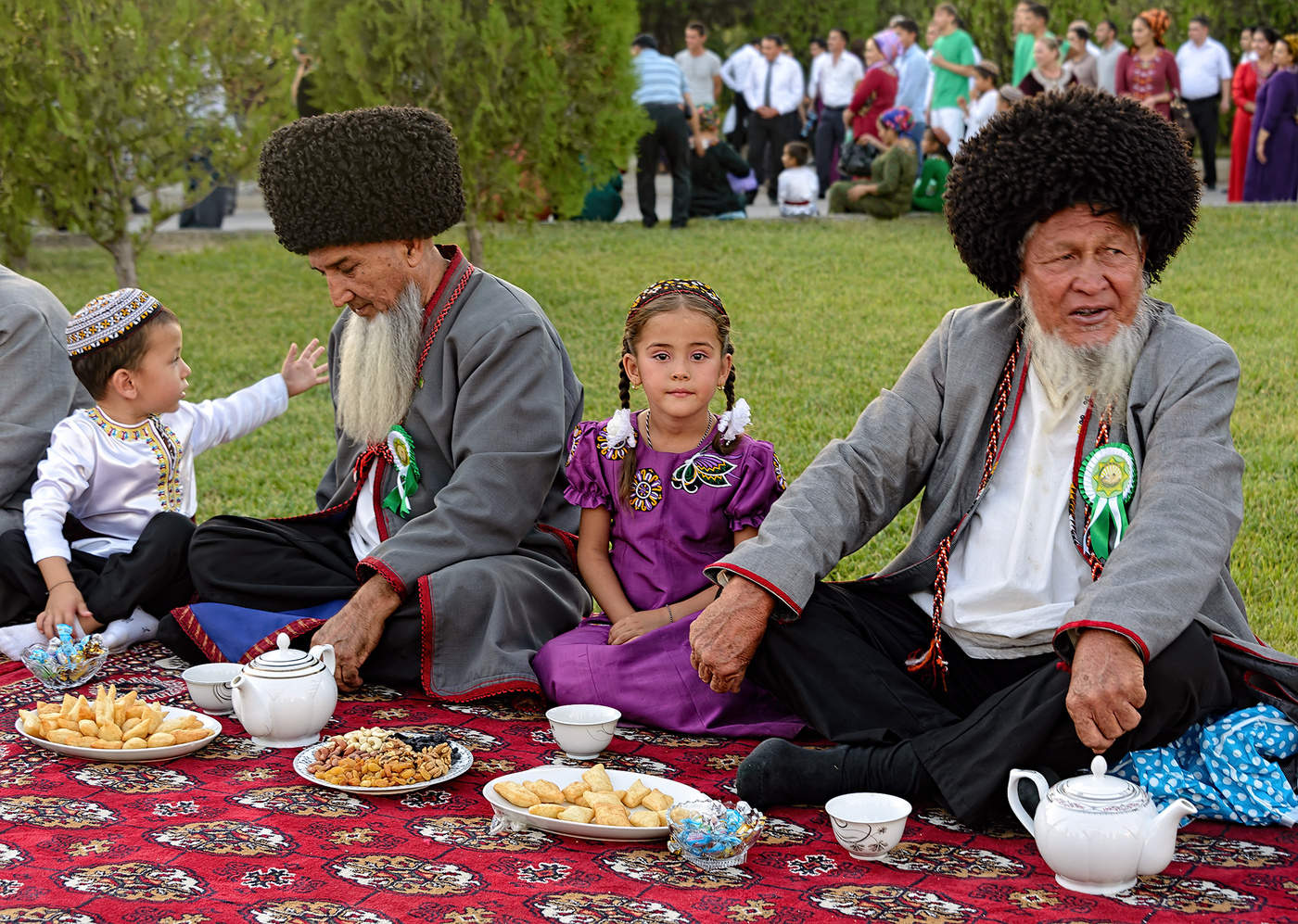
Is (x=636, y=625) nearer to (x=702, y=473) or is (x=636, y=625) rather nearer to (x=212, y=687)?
(x=702, y=473)

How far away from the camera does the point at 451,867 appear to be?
3031 mm

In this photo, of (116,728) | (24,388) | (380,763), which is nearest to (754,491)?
(380,763)

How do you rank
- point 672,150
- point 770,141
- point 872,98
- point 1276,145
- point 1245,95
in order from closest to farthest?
point 672,150 → point 1276,145 → point 1245,95 → point 872,98 → point 770,141

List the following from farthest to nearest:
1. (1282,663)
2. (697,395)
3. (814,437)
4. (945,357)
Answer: (814,437) < (697,395) < (945,357) < (1282,663)

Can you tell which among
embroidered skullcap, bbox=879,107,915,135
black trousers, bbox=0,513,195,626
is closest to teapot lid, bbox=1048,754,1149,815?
black trousers, bbox=0,513,195,626

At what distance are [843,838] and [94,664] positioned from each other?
88.5 inches

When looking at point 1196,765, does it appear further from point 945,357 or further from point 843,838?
point 945,357

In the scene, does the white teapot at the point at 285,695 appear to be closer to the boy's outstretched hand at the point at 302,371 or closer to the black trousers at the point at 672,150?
the boy's outstretched hand at the point at 302,371

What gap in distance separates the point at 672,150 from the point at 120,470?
10111mm

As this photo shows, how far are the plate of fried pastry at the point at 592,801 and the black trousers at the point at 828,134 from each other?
47.3 feet

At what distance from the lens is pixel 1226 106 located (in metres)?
20.8

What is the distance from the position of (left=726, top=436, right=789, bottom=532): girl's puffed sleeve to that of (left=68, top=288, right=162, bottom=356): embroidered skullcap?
72.3 inches

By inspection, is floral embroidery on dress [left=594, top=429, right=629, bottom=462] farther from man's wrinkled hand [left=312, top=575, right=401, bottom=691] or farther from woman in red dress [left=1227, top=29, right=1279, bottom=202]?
woman in red dress [left=1227, top=29, right=1279, bottom=202]

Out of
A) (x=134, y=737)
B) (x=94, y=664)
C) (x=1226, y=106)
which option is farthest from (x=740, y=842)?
(x=1226, y=106)
